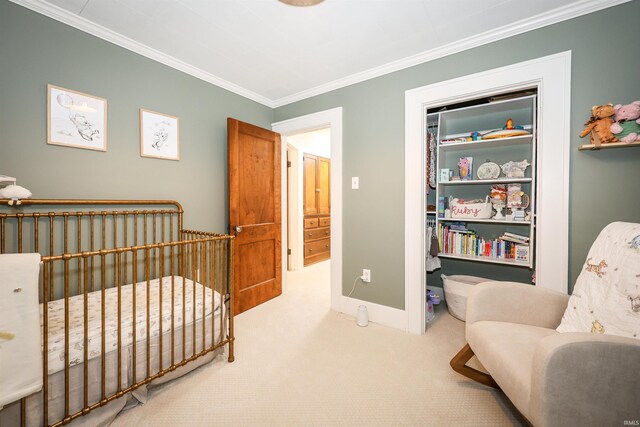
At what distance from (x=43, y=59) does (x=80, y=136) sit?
467 mm

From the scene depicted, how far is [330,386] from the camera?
1.55m

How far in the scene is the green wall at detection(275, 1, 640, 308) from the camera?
59.4 inches

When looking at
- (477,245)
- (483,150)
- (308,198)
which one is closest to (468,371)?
(477,245)

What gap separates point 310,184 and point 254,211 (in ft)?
6.40

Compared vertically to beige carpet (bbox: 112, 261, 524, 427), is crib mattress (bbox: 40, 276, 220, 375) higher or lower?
higher

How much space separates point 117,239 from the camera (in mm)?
1933

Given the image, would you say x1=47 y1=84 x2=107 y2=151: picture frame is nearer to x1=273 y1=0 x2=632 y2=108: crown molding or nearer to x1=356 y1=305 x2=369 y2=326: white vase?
x1=273 y1=0 x2=632 y2=108: crown molding

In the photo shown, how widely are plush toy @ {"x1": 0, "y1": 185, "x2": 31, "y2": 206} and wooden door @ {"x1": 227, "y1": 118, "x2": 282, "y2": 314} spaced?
1277 mm

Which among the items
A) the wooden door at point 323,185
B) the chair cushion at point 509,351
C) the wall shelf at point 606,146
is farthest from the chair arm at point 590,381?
the wooden door at point 323,185

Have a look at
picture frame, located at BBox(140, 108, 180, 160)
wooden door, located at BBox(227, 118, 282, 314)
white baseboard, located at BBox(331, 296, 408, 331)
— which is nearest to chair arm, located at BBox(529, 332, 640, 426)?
white baseboard, located at BBox(331, 296, 408, 331)

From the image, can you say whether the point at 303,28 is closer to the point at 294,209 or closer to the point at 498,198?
the point at 498,198

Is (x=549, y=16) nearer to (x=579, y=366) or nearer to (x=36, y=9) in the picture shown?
(x=579, y=366)

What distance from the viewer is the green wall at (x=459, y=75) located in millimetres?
1508

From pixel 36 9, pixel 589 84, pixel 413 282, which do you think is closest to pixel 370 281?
pixel 413 282
